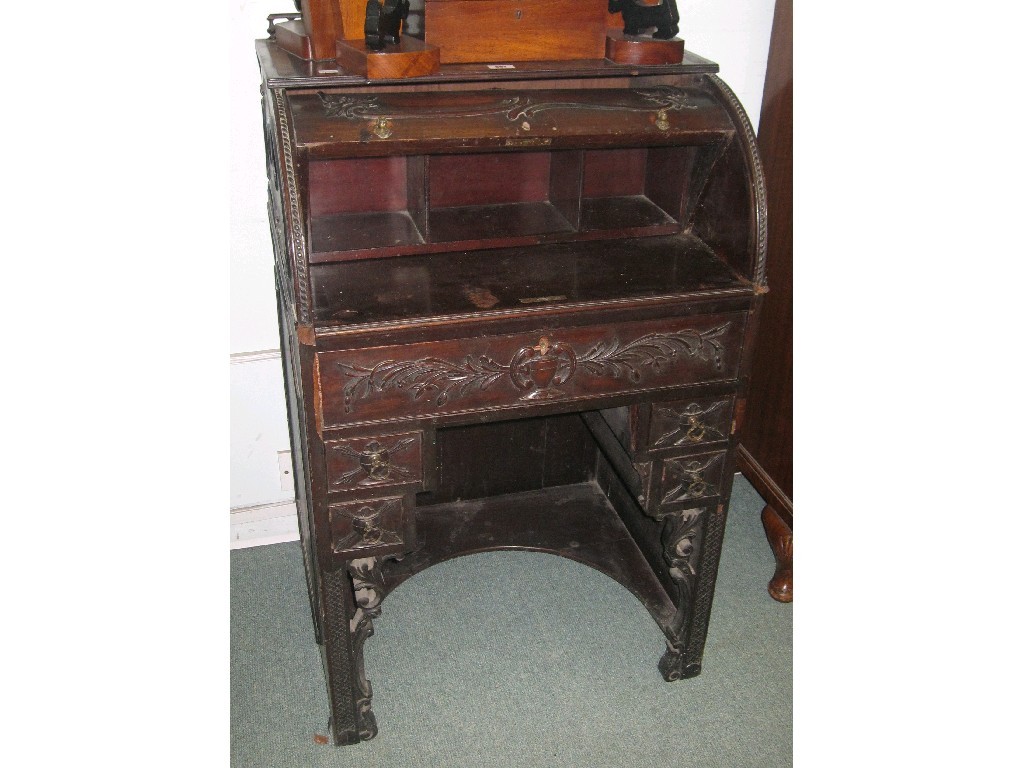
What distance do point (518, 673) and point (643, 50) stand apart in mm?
1412

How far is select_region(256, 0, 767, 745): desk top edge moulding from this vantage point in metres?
1.54

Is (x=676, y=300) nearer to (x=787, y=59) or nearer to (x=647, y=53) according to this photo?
(x=647, y=53)

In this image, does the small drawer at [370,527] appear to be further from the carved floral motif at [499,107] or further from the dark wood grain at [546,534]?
the carved floral motif at [499,107]

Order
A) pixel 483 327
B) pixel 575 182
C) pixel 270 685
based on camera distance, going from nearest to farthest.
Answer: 1. pixel 483 327
2. pixel 575 182
3. pixel 270 685

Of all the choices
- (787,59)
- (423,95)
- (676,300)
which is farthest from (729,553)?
(423,95)

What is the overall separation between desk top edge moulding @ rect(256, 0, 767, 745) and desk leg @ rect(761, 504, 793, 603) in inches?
16.4

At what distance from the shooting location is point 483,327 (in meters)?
1.55

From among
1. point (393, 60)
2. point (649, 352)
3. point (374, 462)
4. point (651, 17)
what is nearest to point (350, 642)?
point (374, 462)

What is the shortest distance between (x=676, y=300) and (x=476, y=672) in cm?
106

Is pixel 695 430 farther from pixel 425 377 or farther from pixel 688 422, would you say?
pixel 425 377

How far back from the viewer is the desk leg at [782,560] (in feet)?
7.67

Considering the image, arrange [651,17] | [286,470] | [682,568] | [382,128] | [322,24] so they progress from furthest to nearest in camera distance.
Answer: [286,470] < [682,568] < [651,17] < [322,24] < [382,128]

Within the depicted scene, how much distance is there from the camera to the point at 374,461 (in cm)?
162

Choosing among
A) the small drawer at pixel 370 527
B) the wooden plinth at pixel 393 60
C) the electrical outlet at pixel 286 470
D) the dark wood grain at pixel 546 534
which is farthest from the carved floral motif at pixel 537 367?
the electrical outlet at pixel 286 470
